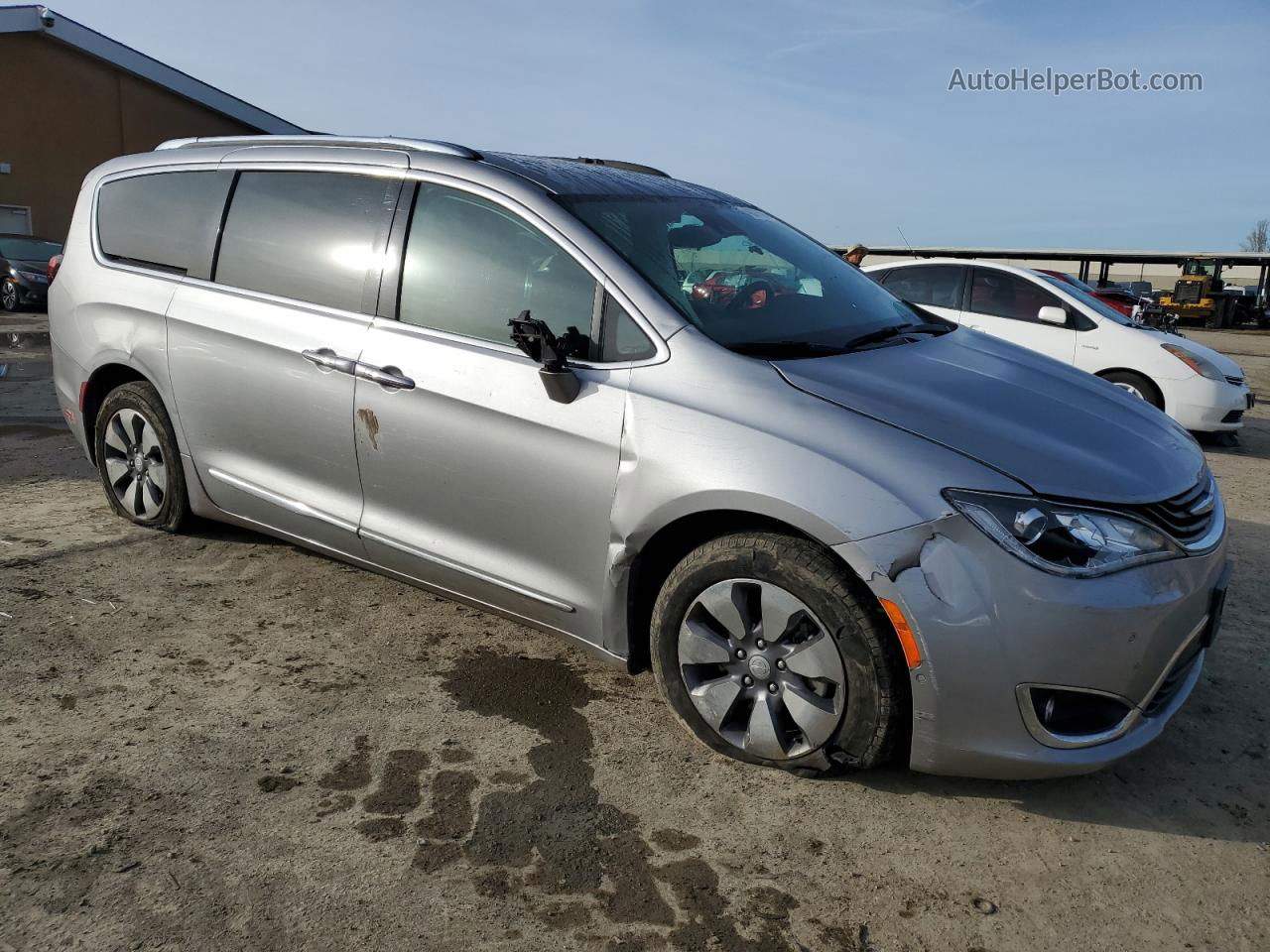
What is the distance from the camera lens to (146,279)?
14.7 feet

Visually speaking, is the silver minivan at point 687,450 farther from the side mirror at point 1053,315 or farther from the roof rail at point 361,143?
the side mirror at point 1053,315

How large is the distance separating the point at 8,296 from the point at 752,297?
1915 centimetres

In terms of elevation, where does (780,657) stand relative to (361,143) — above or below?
below

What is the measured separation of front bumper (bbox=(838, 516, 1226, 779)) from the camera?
2562mm

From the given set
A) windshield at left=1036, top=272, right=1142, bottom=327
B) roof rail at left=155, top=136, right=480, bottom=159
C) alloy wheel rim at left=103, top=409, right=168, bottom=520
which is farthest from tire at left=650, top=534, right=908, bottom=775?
windshield at left=1036, top=272, right=1142, bottom=327

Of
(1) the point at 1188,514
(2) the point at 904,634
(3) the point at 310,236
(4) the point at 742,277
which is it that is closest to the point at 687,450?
(2) the point at 904,634

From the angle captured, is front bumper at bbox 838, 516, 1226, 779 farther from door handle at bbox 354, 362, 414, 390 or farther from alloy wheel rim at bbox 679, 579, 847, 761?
door handle at bbox 354, 362, 414, 390

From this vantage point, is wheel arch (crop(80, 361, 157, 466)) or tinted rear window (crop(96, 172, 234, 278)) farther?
wheel arch (crop(80, 361, 157, 466))

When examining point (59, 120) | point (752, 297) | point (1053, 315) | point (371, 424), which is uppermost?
point (59, 120)

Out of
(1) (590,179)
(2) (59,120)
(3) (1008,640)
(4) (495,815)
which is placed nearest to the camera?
(3) (1008,640)

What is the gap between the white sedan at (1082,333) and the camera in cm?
866

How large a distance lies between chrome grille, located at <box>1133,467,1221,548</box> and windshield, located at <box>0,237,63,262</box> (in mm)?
20172

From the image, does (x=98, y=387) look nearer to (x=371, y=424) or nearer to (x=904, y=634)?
(x=371, y=424)

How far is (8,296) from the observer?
60.2 ft
